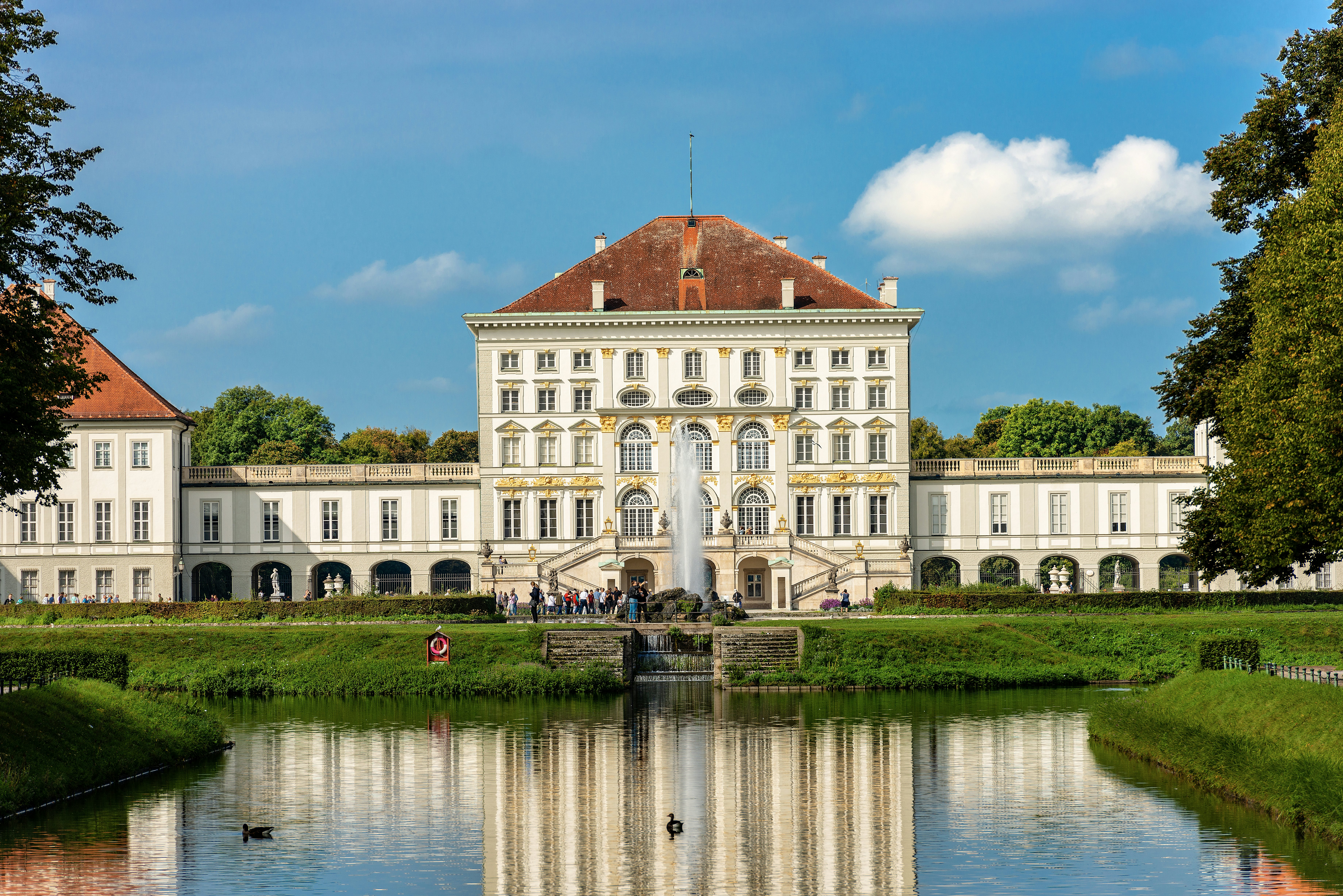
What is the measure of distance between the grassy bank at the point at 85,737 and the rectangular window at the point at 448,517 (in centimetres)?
4051

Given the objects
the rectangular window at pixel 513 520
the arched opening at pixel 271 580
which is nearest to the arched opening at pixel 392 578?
the arched opening at pixel 271 580

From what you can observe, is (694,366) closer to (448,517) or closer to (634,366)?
(634,366)

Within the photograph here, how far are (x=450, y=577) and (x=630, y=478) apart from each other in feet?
33.5

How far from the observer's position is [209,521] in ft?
225

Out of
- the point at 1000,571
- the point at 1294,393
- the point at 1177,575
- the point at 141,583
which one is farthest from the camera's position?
the point at 1000,571

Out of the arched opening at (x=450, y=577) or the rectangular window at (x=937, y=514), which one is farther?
the arched opening at (x=450, y=577)

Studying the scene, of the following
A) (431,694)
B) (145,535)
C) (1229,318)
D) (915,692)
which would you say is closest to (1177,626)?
(915,692)

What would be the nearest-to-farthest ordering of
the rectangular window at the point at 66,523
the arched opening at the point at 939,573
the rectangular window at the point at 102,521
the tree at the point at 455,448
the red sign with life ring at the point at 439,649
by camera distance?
1. the red sign with life ring at the point at 439,649
2. the rectangular window at the point at 66,523
3. the rectangular window at the point at 102,521
4. the arched opening at the point at 939,573
5. the tree at the point at 455,448

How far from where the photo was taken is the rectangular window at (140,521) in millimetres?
66812

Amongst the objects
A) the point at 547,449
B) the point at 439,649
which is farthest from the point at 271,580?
the point at 439,649

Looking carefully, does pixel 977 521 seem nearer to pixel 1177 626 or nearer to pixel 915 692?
pixel 1177 626

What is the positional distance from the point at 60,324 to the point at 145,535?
4410 cm

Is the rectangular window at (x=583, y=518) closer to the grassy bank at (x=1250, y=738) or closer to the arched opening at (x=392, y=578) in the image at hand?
the arched opening at (x=392, y=578)

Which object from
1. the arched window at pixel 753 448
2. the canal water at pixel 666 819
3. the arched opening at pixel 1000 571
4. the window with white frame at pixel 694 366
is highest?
the window with white frame at pixel 694 366
